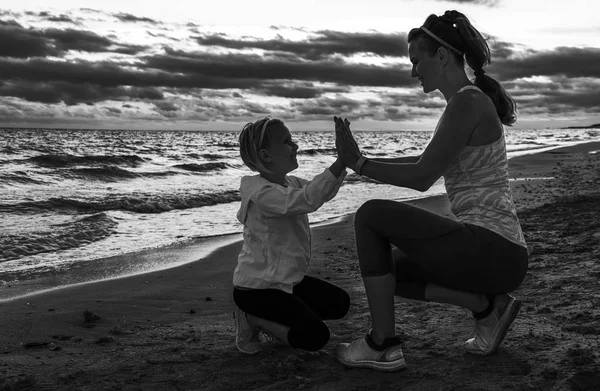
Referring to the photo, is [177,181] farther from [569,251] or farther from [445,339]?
[445,339]

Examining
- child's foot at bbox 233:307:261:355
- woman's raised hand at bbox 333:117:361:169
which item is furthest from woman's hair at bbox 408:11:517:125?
child's foot at bbox 233:307:261:355

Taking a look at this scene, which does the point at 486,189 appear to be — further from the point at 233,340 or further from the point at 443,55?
the point at 233,340

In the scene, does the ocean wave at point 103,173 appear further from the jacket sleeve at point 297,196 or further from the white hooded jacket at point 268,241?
the jacket sleeve at point 297,196

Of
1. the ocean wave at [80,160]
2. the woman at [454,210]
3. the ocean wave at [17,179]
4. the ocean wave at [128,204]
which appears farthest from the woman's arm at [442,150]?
the ocean wave at [80,160]

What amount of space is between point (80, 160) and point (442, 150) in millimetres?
27250

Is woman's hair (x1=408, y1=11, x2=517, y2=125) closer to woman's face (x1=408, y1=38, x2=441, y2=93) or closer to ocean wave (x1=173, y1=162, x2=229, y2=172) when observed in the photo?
woman's face (x1=408, y1=38, x2=441, y2=93)

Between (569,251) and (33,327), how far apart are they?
4.89 metres

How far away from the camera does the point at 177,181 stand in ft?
65.9

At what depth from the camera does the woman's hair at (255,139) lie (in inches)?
139

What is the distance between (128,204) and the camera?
42.0 feet

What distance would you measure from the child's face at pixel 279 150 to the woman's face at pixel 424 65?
83 cm

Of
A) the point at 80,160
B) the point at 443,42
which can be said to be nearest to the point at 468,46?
the point at 443,42

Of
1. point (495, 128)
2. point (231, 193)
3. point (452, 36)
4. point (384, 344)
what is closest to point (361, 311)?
point (384, 344)

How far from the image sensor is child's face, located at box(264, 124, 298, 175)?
3568mm
